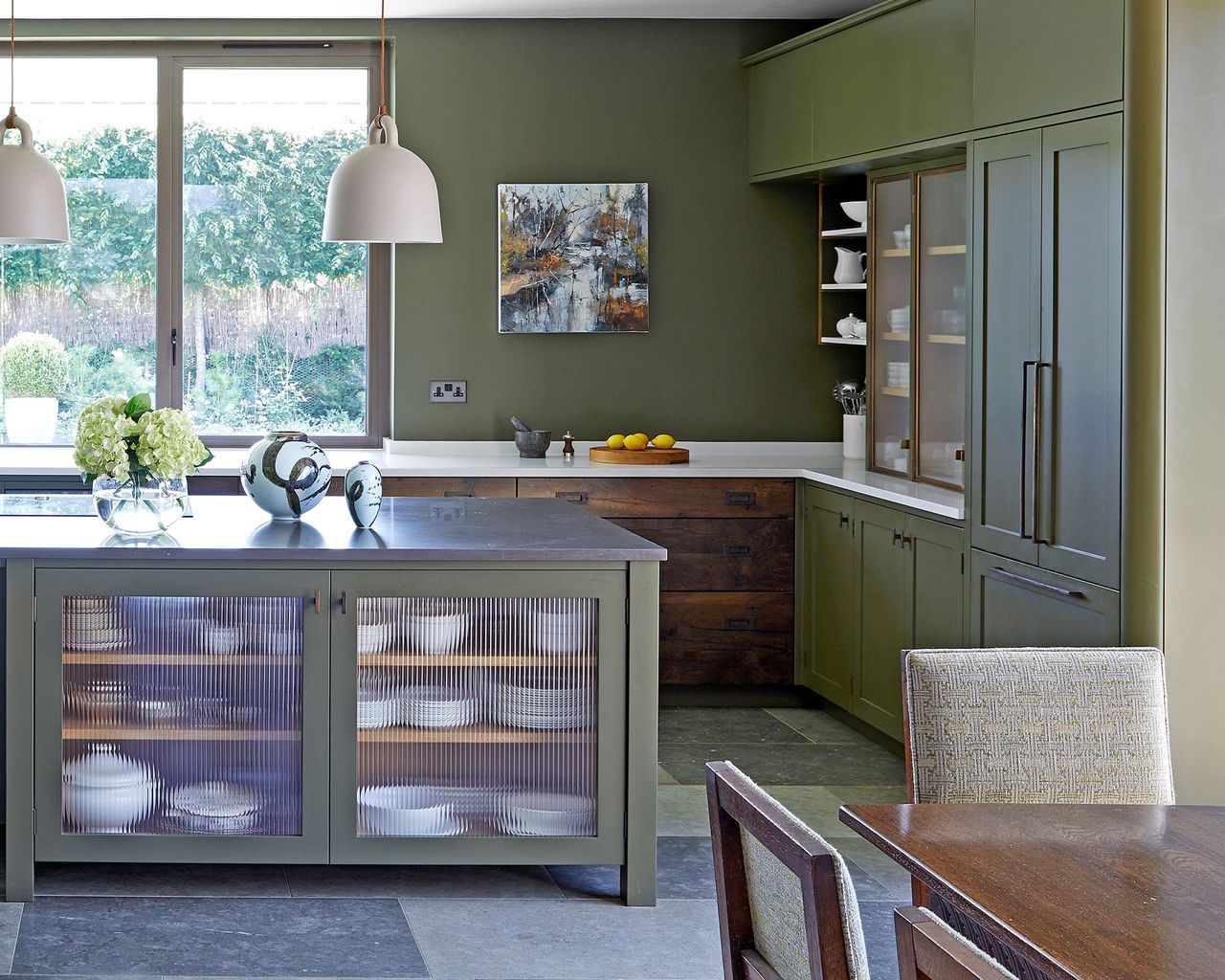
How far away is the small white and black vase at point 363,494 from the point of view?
348 centimetres

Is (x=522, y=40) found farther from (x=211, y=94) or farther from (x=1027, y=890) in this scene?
(x=1027, y=890)

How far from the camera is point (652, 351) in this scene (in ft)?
19.2

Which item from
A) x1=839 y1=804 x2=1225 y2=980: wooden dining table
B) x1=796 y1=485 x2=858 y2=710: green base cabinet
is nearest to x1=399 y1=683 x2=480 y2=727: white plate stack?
x1=839 y1=804 x2=1225 y2=980: wooden dining table

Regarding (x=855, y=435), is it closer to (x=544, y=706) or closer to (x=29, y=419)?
(x=544, y=706)

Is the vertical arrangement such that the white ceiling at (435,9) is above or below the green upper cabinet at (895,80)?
above

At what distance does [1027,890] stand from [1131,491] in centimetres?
204

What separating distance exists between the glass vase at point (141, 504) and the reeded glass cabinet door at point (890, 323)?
102 inches

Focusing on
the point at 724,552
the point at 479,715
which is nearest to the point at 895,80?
the point at 724,552

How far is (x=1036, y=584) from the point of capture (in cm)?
380

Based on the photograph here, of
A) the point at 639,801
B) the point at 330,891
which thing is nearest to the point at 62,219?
the point at 330,891

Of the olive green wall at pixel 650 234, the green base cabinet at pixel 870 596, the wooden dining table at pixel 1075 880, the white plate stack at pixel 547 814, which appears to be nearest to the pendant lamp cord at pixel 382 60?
the olive green wall at pixel 650 234

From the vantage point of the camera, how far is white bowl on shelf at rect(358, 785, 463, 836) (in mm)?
3271

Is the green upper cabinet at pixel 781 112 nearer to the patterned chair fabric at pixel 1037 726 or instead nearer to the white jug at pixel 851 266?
the white jug at pixel 851 266

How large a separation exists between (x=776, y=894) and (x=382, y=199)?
2.40 meters
